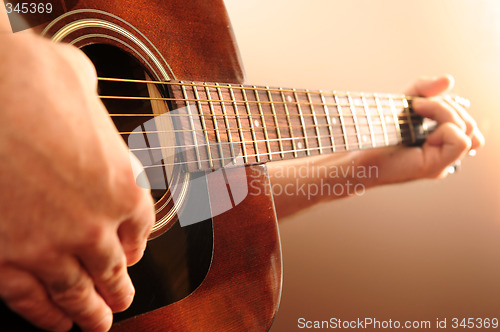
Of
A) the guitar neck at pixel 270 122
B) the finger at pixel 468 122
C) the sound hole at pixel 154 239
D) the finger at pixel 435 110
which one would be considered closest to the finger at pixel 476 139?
the finger at pixel 468 122

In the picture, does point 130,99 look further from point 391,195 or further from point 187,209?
point 391,195

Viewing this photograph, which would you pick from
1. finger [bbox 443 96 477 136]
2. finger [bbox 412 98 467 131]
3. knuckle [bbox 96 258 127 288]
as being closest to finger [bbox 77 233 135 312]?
knuckle [bbox 96 258 127 288]

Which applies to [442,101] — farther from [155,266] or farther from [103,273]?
[103,273]

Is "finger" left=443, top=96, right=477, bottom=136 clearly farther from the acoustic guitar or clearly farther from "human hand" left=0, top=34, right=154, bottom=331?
"human hand" left=0, top=34, right=154, bottom=331

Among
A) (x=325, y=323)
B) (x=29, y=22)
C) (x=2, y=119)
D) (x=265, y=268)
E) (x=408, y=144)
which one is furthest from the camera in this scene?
(x=325, y=323)

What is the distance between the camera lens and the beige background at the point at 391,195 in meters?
1.14

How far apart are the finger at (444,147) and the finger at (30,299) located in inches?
36.9

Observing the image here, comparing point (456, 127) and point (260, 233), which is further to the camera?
point (456, 127)

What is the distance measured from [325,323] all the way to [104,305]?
0.96m

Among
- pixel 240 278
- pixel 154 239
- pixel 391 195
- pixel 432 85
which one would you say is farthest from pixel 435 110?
pixel 154 239

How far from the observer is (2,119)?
0.27m

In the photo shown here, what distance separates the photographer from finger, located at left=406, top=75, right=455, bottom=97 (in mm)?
1074

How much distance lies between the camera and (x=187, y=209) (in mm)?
542

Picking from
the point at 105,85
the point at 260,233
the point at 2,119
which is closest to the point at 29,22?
the point at 105,85
